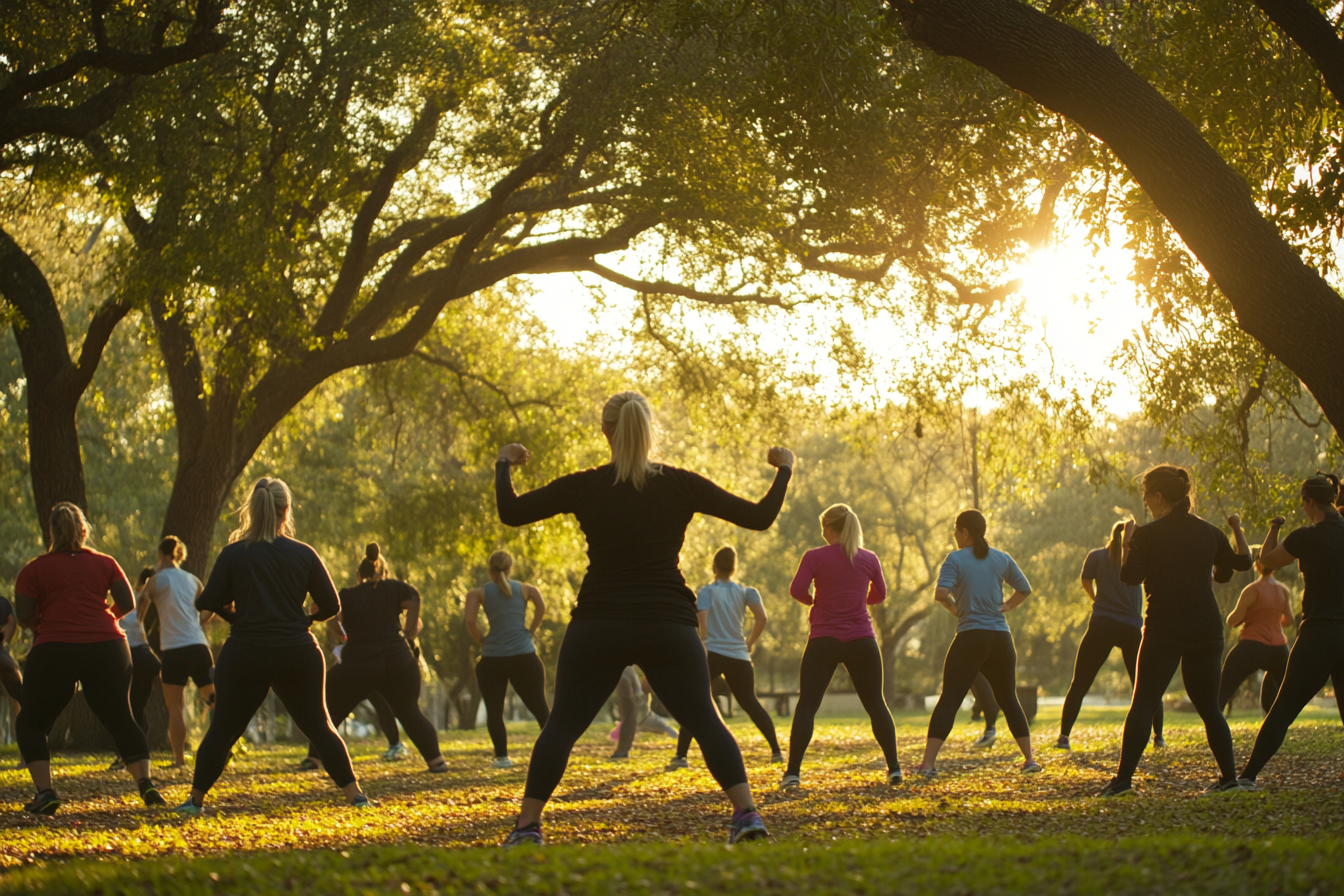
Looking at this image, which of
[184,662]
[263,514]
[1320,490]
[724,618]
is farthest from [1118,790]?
[184,662]

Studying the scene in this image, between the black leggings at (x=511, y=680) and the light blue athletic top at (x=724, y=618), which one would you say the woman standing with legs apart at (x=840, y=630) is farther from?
the black leggings at (x=511, y=680)

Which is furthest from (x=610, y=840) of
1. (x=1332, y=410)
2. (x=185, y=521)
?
(x=185, y=521)

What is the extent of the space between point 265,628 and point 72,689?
1.84 m

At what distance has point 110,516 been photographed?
24.3 m

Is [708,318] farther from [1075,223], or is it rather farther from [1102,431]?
[1075,223]

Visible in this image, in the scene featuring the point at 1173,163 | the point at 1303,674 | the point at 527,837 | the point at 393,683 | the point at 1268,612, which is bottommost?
the point at 527,837

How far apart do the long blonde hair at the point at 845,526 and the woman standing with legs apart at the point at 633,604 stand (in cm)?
404

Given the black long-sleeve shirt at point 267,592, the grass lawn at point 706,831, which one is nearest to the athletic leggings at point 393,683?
the grass lawn at point 706,831

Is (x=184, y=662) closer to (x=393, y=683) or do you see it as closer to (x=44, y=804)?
(x=393, y=683)

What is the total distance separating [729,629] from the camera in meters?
11.4

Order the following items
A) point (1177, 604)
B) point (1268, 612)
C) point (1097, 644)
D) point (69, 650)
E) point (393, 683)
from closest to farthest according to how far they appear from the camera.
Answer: point (1177, 604) → point (69, 650) → point (1268, 612) → point (393, 683) → point (1097, 644)

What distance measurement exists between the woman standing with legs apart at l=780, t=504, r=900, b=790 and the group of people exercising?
0.02 m

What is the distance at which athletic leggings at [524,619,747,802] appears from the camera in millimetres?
5395

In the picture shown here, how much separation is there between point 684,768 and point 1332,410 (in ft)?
21.7
